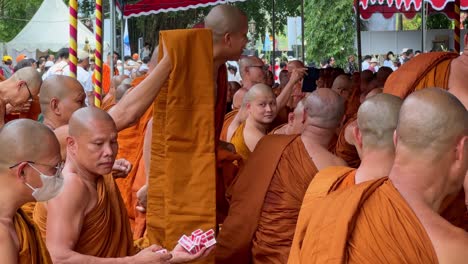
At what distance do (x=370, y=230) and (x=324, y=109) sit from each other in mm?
2368

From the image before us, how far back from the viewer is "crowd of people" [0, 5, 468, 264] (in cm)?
313

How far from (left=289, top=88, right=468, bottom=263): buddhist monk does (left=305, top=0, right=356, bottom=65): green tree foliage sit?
34943 mm

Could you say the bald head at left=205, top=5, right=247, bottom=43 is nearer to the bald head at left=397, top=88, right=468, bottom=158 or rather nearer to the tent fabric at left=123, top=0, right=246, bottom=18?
the bald head at left=397, top=88, right=468, bottom=158

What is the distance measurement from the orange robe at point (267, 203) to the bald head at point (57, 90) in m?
1.15

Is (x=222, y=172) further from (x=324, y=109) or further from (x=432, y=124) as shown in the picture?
(x=432, y=124)

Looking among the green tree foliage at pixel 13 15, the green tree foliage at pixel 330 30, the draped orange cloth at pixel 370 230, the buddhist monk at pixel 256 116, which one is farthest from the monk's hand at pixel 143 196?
the green tree foliage at pixel 13 15

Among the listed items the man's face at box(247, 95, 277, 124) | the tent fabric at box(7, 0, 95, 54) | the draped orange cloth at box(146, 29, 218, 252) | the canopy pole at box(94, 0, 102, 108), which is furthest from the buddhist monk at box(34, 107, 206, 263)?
the tent fabric at box(7, 0, 95, 54)

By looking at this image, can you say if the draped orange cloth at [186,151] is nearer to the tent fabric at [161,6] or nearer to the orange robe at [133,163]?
the orange robe at [133,163]

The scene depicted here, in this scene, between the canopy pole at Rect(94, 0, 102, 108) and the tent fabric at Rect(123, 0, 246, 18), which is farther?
the tent fabric at Rect(123, 0, 246, 18)

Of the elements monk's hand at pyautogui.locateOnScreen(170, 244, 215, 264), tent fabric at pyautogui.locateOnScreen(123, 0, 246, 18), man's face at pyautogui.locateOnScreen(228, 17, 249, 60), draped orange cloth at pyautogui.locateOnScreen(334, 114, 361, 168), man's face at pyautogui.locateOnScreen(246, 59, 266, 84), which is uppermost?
tent fabric at pyautogui.locateOnScreen(123, 0, 246, 18)

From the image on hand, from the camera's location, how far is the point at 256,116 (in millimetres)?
7395

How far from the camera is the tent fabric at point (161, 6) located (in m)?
13.7

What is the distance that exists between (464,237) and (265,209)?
2.62m

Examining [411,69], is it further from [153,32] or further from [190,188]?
[153,32]
